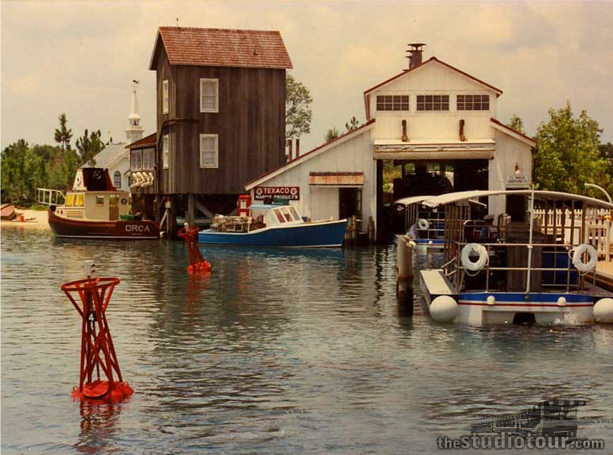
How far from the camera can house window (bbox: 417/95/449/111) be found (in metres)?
56.6

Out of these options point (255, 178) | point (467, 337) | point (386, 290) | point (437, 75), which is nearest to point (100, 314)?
point (467, 337)

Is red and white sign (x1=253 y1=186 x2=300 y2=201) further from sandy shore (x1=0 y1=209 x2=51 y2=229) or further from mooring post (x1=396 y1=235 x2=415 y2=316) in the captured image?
sandy shore (x1=0 y1=209 x2=51 y2=229)


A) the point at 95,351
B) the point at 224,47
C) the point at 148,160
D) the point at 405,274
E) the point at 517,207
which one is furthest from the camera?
the point at 148,160

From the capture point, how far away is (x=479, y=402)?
1939 centimetres

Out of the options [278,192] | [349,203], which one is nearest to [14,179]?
[349,203]

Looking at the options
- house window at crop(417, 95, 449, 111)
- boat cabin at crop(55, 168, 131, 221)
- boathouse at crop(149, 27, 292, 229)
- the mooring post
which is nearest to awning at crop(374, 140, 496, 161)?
house window at crop(417, 95, 449, 111)

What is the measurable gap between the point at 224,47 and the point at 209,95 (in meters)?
3.17

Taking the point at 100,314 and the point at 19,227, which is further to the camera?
the point at 19,227

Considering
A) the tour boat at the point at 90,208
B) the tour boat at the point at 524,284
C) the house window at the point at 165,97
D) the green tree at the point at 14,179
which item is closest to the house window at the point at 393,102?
the house window at the point at 165,97

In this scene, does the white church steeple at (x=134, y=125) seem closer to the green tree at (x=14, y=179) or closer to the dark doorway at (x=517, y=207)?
the green tree at (x=14, y=179)

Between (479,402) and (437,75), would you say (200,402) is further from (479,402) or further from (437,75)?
(437,75)

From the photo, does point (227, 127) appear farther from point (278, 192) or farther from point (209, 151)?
point (278, 192)

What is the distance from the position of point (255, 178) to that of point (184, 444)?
4723 centimetres

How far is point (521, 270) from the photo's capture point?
88.9 feet
